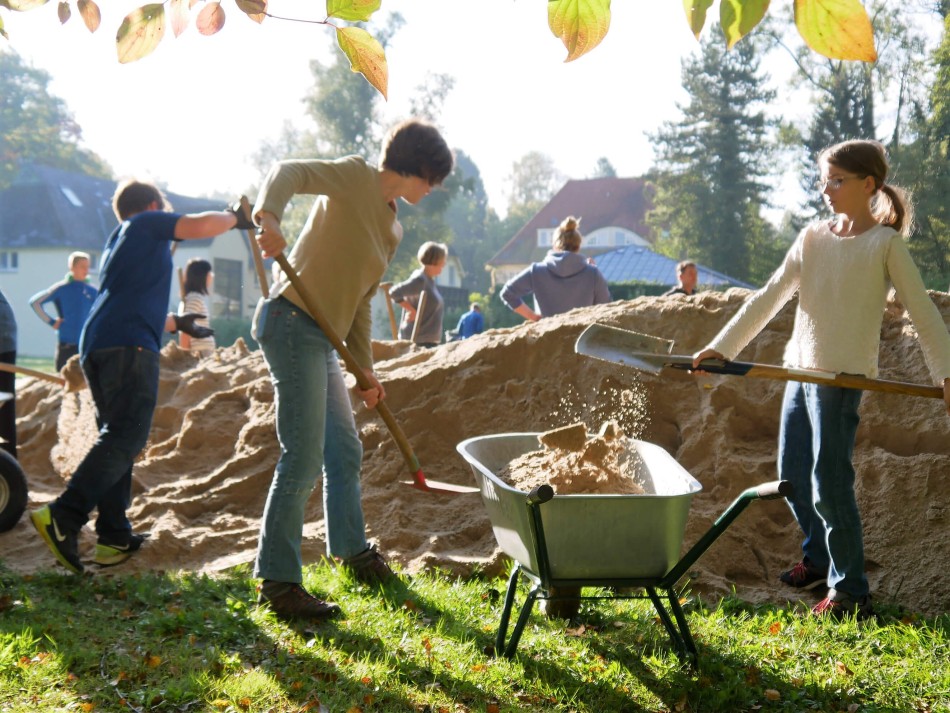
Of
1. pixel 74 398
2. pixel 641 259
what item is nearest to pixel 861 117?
pixel 641 259

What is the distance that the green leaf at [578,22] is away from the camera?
1.02 m

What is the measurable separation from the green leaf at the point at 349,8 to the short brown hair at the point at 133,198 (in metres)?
3.60

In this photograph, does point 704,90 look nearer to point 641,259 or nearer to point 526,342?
point 641,259

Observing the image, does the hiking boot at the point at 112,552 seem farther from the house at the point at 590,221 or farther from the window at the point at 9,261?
the house at the point at 590,221

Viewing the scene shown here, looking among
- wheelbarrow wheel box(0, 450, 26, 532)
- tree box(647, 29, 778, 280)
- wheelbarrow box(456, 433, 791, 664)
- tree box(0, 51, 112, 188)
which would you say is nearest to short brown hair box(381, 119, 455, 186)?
wheelbarrow box(456, 433, 791, 664)

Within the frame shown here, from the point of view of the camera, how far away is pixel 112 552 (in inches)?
169

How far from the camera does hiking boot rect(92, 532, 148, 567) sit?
4266 mm

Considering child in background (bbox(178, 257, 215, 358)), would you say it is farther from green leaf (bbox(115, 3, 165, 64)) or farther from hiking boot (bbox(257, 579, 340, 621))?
green leaf (bbox(115, 3, 165, 64))

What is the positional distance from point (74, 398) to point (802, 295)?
228 inches

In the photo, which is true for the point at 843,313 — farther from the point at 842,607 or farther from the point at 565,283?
the point at 565,283

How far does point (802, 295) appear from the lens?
348 cm

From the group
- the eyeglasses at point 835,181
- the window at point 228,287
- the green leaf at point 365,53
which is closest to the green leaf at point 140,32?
the green leaf at point 365,53

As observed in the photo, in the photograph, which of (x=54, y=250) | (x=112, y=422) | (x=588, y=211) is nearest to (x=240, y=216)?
(x=112, y=422)

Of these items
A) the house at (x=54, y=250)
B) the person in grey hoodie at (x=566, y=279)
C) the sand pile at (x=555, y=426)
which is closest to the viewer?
the sand pile at (x=555, y=426)
